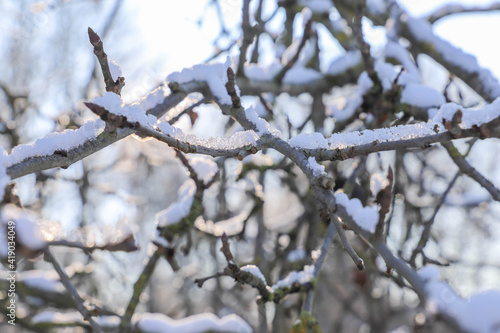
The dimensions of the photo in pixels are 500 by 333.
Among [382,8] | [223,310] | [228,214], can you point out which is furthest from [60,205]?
[382,8]

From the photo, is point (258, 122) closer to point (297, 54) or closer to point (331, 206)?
point (331, 206)

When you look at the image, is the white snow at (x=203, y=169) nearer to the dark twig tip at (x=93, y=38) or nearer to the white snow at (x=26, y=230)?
the white snow at (x=26, y=230)

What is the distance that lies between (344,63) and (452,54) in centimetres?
58

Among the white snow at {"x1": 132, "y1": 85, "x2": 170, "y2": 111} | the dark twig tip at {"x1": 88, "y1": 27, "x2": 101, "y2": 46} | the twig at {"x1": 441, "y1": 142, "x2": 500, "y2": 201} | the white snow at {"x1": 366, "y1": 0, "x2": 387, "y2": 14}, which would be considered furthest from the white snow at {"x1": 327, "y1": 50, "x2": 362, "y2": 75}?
the dark twig tip at {"x1": 88, "y1": 27, "x2": 101, "y2": 46}

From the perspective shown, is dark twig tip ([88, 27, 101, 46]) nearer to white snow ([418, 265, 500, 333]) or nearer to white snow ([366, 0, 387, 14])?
white snow ([418, 265, 500, 333])

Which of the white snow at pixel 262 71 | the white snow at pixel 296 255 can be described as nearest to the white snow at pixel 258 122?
the white snow at pixel 262 71

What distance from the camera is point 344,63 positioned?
2.40 metres

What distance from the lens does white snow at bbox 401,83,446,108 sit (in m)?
1.71

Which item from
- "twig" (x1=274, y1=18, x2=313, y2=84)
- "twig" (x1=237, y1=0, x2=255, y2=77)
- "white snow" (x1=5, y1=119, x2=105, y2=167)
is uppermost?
"twig" (x1=274, y1=18, x2=313, y2=84)

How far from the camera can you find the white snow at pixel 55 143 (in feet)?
2.95

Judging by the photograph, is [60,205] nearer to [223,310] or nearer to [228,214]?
[223,310]

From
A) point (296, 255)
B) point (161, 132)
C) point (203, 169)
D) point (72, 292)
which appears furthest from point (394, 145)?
point (296, 255)

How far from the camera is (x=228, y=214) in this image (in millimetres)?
2832

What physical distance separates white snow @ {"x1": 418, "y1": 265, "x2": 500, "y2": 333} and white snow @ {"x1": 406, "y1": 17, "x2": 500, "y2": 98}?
139 cm
